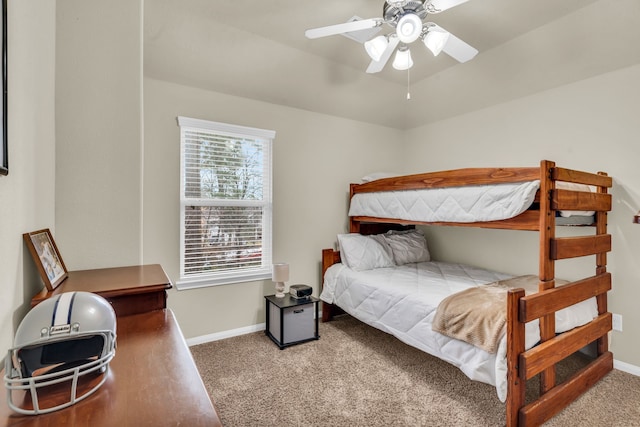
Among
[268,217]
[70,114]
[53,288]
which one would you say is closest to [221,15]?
[70,114]

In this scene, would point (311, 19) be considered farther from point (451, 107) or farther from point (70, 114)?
point (451, 107)

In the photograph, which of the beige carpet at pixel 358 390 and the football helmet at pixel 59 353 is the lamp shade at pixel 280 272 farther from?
the football helmet at pixel 59 353

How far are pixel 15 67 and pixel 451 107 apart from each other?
11.5 feet

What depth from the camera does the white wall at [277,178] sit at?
8.68ft

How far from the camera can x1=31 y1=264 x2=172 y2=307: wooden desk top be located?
1323mm

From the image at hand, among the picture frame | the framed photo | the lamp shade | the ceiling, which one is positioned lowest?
the lamp shade

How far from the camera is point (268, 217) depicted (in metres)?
3.18

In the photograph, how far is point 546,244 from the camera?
1770mm

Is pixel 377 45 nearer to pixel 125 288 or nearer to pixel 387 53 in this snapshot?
pixel 387 53

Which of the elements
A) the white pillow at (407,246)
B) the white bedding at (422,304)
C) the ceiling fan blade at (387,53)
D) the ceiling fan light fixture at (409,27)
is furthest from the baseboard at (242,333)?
the ceiling fan light fixture at (409,27)

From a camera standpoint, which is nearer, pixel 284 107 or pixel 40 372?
pixel 40 372

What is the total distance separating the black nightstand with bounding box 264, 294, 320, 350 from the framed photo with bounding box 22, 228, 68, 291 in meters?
1.62

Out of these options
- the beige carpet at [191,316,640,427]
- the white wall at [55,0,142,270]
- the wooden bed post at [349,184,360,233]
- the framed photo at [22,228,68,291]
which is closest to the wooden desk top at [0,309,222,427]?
the framed photo at [22,228,68,291]

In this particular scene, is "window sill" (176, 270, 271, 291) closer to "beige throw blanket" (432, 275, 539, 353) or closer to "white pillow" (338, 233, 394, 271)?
"white pillow" (338, 233, 394, 271)
